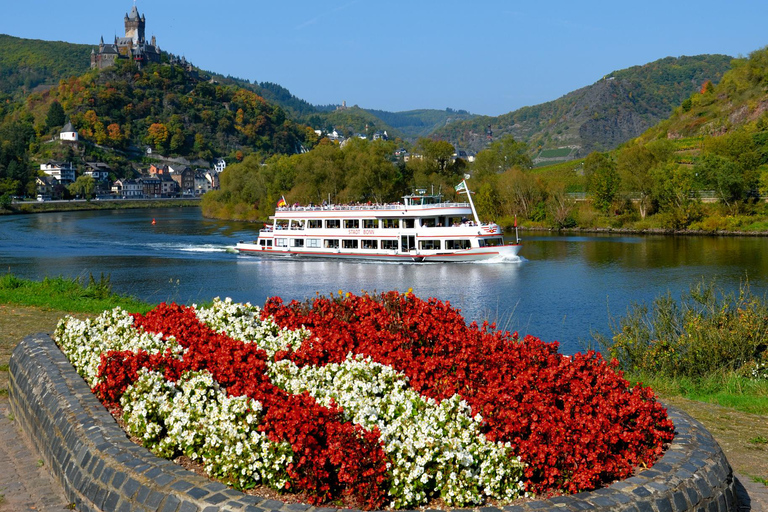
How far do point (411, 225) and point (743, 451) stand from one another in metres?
44.0

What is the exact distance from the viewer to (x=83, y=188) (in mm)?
146500

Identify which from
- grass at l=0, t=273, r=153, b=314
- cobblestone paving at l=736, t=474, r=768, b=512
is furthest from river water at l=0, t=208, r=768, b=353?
cobblestone paving at l=736, t=474, r=768, b=512

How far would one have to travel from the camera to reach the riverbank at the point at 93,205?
120 metres

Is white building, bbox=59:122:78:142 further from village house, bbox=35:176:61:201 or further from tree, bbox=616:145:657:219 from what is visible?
tree, bbox=616:145:657:219

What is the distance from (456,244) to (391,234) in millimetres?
4769

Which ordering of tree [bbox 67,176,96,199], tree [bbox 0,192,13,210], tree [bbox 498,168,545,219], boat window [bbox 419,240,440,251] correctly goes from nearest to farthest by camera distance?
boat window [bbox 419,240,440,251] < tree [bbox 498,168,545,219] < tree [bbox 0,192,13,210] < tree [bbox 67,176,96,199]

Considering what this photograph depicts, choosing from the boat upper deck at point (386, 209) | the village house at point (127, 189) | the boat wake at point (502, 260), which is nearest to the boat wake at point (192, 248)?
the boat upper deck at point (386, 209)

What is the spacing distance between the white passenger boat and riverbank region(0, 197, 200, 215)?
78.0 m

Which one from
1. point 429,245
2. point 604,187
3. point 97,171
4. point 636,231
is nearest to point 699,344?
point 429,245

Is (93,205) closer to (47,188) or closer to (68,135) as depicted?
(47,188)

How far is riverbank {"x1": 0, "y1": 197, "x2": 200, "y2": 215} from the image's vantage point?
12006cm

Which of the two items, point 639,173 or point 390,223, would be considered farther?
point 639,173

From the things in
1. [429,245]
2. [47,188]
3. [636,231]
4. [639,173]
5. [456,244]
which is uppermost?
[47,188]

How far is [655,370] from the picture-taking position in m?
15.2
